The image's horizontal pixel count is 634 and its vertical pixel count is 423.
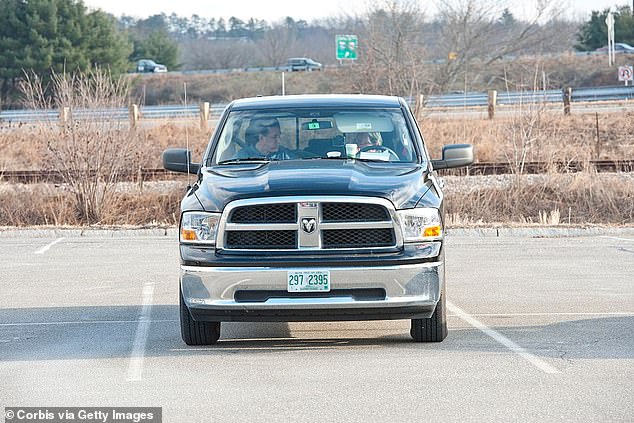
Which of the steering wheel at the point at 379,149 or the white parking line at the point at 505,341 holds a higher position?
the steering wheel at the point at 379,149

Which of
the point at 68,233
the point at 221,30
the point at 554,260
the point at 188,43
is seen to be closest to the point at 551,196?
the point at 554,260

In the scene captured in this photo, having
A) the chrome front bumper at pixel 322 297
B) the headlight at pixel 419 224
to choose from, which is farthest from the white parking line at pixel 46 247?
the headlight at pixel 419 224

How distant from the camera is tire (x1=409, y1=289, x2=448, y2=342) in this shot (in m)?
8.72

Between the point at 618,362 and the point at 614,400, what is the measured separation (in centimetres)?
122

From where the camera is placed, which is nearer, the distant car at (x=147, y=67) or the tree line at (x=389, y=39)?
the tree line at (x=389, y=39)

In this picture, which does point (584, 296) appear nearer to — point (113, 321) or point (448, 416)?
point (113, 321)

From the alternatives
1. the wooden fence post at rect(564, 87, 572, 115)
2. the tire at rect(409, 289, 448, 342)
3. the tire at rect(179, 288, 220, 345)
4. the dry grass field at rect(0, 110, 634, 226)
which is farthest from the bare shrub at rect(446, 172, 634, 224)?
the tire at rect(179, 288, 220, 345)

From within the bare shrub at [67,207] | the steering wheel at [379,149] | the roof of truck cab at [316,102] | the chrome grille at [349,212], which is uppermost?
the roof of truck cab at [316,102]

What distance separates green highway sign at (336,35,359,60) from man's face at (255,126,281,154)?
28.1 metres

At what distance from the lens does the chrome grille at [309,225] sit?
325 inches

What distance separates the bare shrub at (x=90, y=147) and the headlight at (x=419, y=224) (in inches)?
539

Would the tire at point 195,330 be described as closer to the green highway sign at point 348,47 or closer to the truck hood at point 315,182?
the truck hood at point 315,182

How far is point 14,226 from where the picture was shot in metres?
20.7

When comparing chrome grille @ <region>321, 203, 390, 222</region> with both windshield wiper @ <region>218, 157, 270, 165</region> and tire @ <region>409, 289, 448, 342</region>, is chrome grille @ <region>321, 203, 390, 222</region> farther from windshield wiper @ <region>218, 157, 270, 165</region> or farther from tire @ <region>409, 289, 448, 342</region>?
windshield wiper @ <region>218, 157, 270, 165</region>
